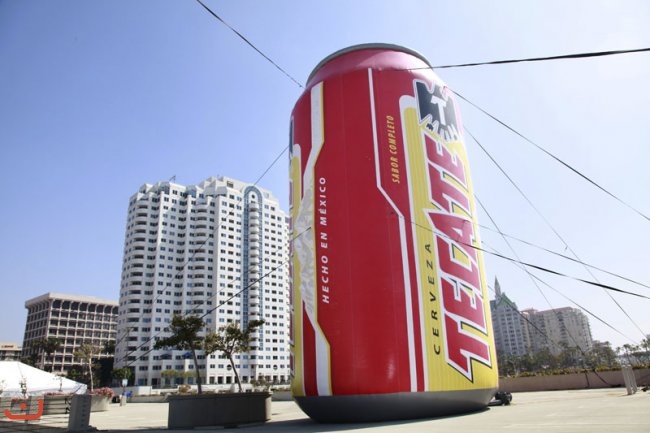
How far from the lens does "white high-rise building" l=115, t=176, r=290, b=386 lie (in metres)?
130

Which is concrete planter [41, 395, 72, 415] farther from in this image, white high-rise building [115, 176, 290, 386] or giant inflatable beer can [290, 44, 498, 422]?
white high-rise building [115, 176, 290, 386]

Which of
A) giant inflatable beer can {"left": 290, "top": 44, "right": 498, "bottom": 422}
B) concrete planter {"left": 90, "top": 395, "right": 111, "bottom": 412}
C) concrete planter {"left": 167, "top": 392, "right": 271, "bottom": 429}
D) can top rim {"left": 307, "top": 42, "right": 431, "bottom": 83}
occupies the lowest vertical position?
concrete planter {"left": 90, "top": 395, "right": 111, "bottom": 412}

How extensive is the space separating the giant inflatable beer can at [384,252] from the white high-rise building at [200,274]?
115 m

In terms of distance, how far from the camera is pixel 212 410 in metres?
18.4

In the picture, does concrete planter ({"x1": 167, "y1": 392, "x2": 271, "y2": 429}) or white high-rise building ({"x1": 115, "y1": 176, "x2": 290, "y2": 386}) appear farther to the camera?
white high-rise building ({"x1": 115, "y1": 176, "x2": 290, "y2": 386})

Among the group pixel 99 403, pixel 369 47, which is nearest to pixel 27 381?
pixel 99 403

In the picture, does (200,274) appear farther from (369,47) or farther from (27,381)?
(369,47)

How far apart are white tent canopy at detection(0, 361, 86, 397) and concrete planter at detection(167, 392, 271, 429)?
30168 millimetres

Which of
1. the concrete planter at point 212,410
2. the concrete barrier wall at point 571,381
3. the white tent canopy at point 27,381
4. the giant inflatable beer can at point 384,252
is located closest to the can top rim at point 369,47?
the giant inflatable beer can at point 384,252

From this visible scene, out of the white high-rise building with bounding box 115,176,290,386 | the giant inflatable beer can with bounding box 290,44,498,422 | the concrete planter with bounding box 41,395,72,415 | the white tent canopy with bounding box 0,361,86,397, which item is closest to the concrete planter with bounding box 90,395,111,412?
the concrete planter with bounding box 41,395,72,415

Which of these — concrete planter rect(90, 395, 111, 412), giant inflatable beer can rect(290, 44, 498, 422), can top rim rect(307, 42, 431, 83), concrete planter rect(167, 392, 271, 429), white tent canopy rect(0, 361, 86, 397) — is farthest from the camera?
white tent canopy rect(0, 361, 86, 397)

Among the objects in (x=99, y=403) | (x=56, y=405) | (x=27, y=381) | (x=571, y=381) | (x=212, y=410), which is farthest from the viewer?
(x=27, y=381)

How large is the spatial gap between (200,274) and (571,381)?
4840 inches

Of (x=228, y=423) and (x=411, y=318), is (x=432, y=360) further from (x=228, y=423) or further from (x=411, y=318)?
(x=228, y=423)
